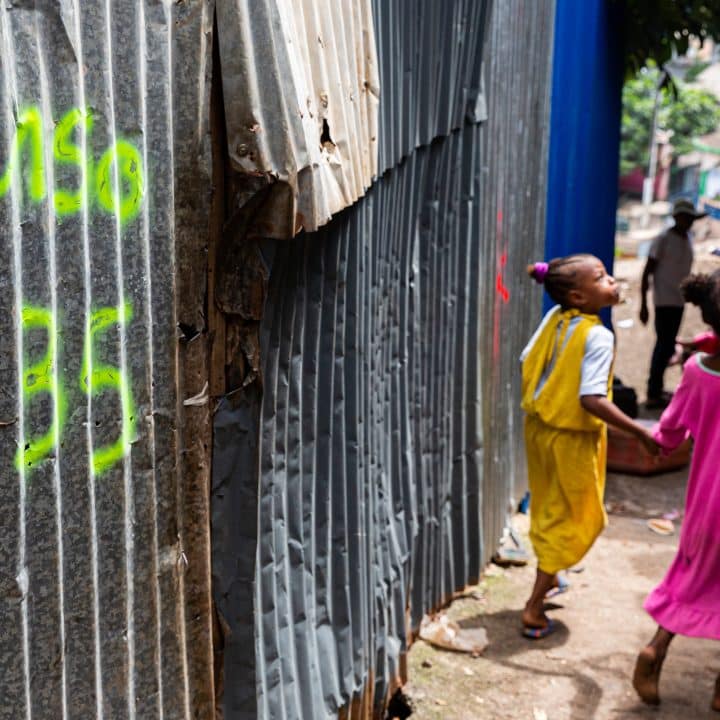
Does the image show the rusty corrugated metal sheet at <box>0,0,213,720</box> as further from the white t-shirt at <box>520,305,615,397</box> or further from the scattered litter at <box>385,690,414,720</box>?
the white t-shirt at <box>520,305,615,397</box>

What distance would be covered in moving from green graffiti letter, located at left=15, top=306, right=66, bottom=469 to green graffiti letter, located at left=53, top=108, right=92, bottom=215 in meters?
0.18

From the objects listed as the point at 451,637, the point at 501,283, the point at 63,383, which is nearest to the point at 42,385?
the point at 63,383

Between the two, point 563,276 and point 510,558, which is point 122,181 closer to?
point 563,276

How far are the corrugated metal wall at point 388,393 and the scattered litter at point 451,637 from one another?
Answer: 12 centimetres

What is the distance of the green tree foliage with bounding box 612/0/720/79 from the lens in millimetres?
8477

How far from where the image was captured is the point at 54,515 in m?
1.92

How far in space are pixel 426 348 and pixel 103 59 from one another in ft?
7.72

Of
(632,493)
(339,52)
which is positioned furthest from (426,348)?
(632,493)

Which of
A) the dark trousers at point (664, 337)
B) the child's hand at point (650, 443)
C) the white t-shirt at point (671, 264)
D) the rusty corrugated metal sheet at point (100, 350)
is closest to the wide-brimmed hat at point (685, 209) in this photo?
the white t-shirt at point (671, 264)

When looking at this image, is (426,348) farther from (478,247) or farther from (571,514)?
(571,514)

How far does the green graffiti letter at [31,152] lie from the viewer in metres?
1.73

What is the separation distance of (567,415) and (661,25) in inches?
211

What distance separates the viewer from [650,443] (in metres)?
4.07

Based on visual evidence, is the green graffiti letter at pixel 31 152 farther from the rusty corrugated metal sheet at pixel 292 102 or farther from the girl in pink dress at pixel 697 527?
the girl in pink dress at pixel 697 527
